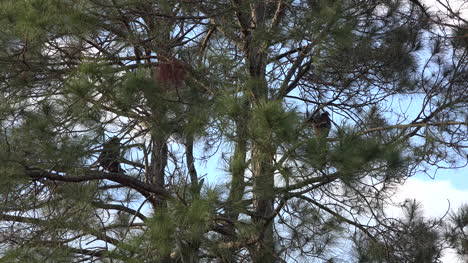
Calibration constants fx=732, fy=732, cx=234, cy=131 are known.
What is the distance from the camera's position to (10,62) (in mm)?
6316

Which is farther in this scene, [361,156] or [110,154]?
[110,154]

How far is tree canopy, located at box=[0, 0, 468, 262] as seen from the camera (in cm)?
508

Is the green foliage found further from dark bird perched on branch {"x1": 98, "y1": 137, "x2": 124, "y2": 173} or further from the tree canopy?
dark bird perched on branch {"x1": 98, "y1": 137, "x2": 124, "y2": 173}

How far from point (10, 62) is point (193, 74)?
5.21 ft

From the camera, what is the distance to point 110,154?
20.6 ft

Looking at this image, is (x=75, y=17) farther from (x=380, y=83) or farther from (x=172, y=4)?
(x=380, y=83)

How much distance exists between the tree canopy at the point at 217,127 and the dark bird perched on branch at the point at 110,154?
0.07 feet

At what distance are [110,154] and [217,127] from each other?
1.25 m

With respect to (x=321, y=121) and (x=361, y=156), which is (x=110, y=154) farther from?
(x=361, y=156)

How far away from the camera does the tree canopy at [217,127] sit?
508cm

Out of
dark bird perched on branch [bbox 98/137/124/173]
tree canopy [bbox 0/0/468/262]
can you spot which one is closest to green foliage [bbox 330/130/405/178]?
tree canopy [bbox 0/0/468/262]

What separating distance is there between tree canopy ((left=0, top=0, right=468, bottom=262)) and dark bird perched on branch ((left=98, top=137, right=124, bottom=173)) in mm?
21

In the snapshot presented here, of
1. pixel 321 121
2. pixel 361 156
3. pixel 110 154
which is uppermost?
pixel 321 121

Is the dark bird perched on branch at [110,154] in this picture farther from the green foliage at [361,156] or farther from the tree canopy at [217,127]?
the green foliage at [361,156]
